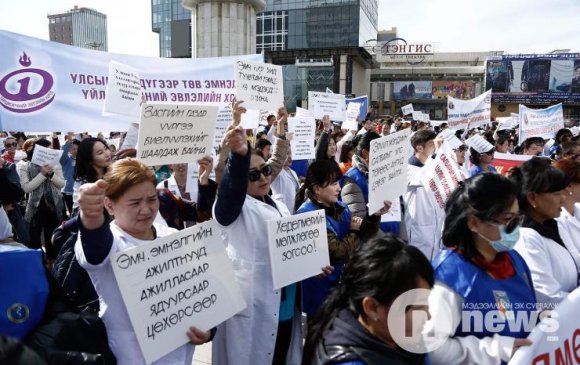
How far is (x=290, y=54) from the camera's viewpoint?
4728cm

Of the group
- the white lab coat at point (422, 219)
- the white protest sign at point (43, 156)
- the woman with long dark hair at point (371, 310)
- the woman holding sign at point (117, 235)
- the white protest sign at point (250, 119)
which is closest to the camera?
the woman with long dark hair at point (371, 310)

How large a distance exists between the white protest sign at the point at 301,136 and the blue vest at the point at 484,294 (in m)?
4.68

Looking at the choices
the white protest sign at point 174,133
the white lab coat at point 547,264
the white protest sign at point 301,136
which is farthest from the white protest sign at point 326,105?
the white lab coat at point 547,264

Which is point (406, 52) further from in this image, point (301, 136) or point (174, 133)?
point (174, 133)

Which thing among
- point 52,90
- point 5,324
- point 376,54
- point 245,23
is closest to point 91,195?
point 5,324

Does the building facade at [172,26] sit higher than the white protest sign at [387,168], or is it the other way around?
the building facade at [172,26]

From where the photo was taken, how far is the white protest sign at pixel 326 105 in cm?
920

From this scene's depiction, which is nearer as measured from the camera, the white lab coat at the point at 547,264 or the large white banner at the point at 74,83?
the white lab coat at the point at 547,264

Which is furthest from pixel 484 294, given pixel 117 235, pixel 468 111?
pixel 468 111

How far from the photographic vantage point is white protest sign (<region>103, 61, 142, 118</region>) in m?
3.96

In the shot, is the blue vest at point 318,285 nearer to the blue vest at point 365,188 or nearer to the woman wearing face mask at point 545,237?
the woman wearing face mask at point 545,237

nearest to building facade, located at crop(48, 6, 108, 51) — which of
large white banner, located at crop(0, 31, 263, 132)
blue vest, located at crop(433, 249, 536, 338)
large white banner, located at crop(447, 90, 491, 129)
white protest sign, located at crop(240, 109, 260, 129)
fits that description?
large white banner, located at crop(447, 90, 491, 129)

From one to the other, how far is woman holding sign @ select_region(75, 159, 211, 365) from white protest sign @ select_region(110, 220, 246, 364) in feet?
0.23

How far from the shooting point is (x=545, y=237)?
7.73 feet
